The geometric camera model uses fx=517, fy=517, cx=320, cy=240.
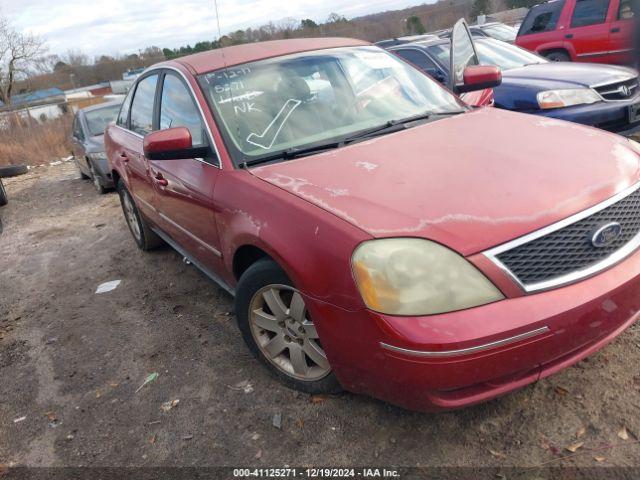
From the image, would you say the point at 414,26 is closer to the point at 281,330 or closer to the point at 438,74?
the point at 438,74

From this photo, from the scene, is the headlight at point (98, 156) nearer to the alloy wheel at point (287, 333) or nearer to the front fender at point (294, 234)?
the front fender at point (294, 234)

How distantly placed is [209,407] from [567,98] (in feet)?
16.0

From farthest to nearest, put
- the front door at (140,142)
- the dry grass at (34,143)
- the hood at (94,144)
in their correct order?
1. the dry grass at (34,143)
2. the hood at (94,144)
3. the front door at (140,142)

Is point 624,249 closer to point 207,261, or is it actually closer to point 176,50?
point 207,261

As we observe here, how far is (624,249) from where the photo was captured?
2145 mm

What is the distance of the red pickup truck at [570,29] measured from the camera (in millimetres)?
9312

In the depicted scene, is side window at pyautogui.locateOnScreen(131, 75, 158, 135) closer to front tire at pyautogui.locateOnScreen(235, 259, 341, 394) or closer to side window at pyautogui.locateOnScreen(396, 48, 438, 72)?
front tire at pyautogui.locateOnScreen(235, 259, 341, 394)

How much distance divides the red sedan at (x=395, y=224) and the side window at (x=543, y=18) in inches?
337

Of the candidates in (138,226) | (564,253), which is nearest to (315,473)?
(564,253)

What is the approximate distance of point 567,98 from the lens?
5492 mm

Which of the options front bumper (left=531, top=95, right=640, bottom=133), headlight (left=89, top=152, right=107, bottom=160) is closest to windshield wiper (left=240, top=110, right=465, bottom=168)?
front bumper (left=531, top=95, right=640, bottom=133)

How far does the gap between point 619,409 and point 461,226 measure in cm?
115

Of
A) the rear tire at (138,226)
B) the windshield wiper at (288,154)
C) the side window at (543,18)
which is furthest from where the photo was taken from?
the side window at (543,18)

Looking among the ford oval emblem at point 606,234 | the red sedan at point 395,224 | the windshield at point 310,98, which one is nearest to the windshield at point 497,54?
the windshield at point 310,98
